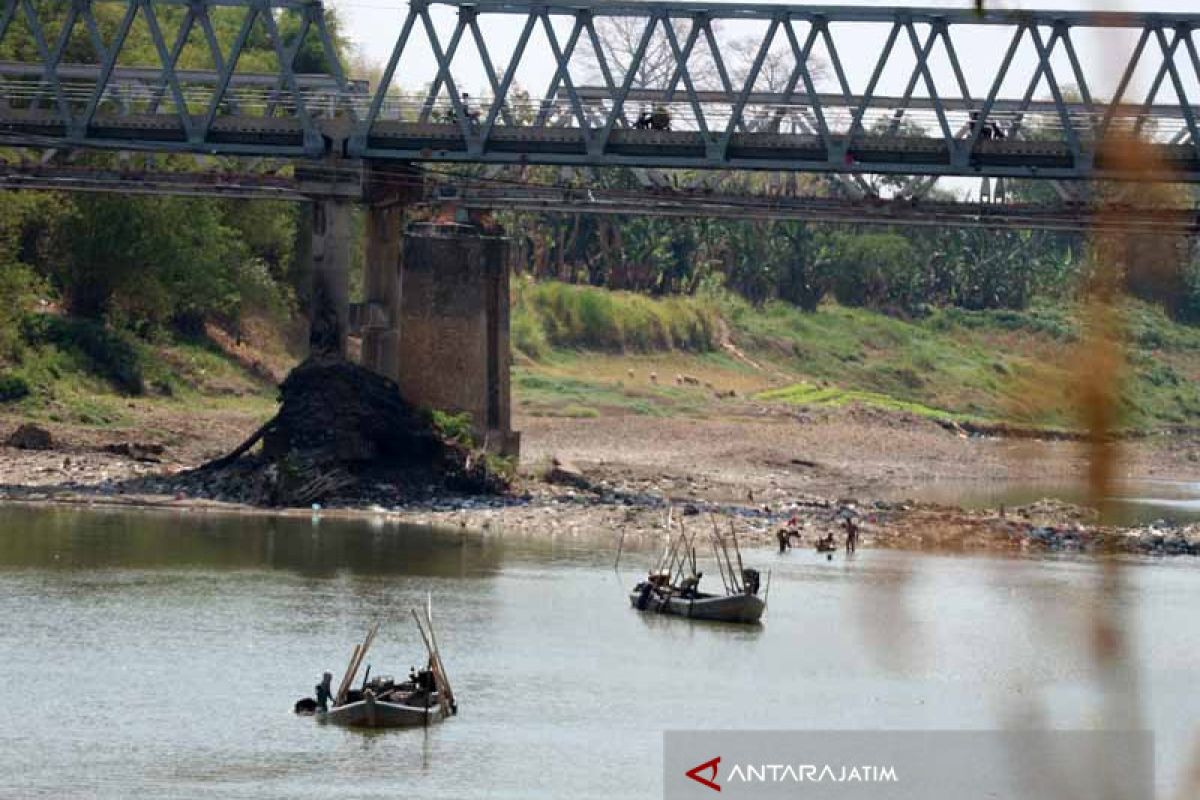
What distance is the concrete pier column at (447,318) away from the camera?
47.2 m

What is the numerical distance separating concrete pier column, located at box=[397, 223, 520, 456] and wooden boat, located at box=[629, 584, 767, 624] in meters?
15.0

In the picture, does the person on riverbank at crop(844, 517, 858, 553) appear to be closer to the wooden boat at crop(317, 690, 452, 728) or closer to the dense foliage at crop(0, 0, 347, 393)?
the wooden boat at crop(317, 690, 452, 728)

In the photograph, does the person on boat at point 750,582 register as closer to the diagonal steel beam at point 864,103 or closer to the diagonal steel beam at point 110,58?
the diagonal steel beam at point 864,103

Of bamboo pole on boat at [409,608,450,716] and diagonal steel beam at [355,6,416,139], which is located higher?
diagonal steel beam at [355,6,416,139]

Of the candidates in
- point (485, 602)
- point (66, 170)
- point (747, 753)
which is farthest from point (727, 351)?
point (747, 753)

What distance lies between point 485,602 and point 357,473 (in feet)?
42.5

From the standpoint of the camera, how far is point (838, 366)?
81.8m

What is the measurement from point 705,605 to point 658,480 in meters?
18.6

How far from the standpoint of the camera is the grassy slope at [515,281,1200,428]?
224 feet

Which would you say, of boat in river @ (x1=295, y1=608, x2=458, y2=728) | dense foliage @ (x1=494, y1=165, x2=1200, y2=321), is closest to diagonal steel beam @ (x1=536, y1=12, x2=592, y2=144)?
boat in river @ (x1=295, y1=608, x2=458, y2=728)

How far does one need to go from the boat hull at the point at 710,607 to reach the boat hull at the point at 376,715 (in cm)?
936

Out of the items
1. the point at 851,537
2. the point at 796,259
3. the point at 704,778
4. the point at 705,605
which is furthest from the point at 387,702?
the point at 796,259

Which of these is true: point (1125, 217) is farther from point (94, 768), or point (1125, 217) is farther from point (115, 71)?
point (115, 71)

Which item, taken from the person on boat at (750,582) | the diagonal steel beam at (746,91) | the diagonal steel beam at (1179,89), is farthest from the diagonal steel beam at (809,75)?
the person on boat at (750,582)
